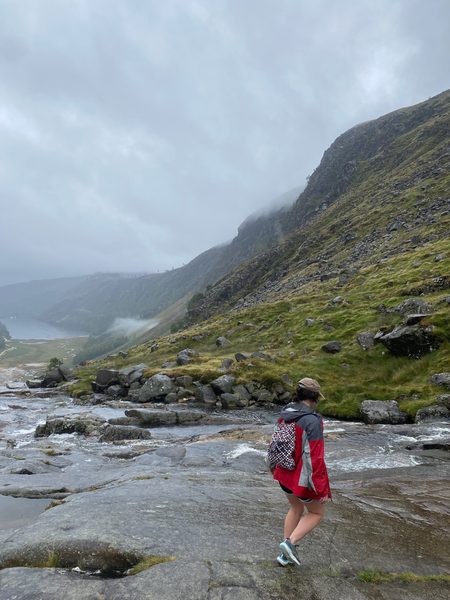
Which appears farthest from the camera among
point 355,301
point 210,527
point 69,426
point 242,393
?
point 355,301

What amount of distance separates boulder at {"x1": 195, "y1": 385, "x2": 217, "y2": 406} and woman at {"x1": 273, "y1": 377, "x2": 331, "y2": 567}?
43.5 metres

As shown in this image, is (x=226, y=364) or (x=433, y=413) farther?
(x=226, y=364)

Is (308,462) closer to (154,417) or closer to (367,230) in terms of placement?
(154,417)

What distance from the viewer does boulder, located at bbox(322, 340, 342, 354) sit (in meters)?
60.2

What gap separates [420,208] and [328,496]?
13014cm

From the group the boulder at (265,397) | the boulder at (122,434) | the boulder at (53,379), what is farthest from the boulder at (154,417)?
the boulder at (53,379)

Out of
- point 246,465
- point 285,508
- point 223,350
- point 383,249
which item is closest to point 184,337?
point 223,350

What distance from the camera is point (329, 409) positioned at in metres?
46.6

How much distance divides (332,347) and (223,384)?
52.8 ft

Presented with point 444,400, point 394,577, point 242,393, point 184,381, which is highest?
point 184,381

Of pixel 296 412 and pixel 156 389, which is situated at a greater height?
pixel 296 412

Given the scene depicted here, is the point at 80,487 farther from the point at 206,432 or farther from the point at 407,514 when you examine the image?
the point at 206,432

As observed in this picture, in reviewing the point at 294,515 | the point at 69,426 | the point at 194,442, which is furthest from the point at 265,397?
the point at 294,515

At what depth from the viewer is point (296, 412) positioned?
11.4m
